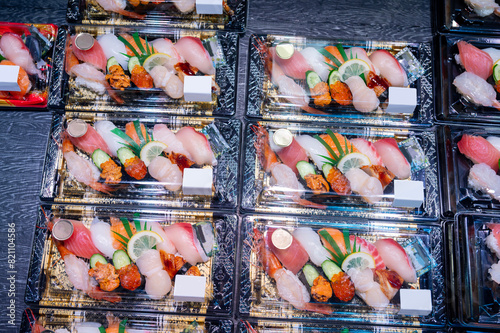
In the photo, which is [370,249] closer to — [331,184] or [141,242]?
[331,184]

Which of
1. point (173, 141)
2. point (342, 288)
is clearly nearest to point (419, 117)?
point (342, 288)

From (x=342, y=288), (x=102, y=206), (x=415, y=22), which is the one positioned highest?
(x=415, y=22)

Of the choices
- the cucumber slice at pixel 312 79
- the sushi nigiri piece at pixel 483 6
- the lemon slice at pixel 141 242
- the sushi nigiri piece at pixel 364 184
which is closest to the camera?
the lemon slice at pixel 141 242

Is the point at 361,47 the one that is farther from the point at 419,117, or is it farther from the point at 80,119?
the point at 80,119

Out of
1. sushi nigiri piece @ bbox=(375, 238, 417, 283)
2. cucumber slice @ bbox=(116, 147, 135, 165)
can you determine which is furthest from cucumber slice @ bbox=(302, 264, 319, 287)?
cucumber slice @ bbox=(116, 147, 135, 165)

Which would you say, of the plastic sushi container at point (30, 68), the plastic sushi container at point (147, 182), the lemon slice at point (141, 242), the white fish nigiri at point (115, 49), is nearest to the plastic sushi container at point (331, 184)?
the plastic sushi container at point (147, 182)

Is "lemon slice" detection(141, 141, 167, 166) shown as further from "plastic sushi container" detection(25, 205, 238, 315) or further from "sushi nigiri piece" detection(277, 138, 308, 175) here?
"sushi nigiri piece" detection(277, 138, 308, 175)

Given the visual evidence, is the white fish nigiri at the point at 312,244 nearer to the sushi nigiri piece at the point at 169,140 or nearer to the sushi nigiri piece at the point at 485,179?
the sushi nigiri piece at the point at 169,140
